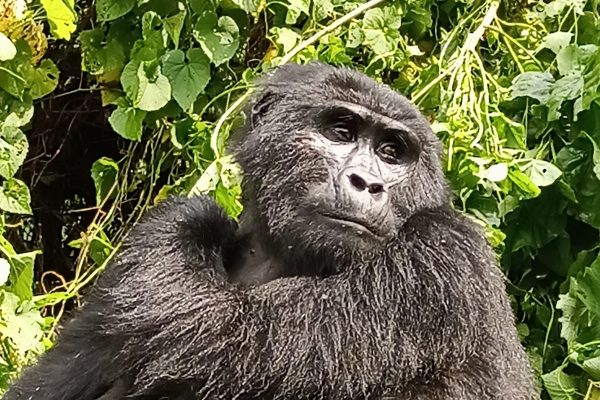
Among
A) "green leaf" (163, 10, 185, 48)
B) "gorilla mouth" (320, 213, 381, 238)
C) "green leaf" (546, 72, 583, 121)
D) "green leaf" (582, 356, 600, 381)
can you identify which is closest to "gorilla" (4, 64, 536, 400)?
"gorilla mouth" (320, 213, 381, 238)

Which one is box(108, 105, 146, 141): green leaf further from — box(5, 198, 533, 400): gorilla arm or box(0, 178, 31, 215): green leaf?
box(5, 198, 533, 400): gorilla arm

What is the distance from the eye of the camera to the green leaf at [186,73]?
379cm

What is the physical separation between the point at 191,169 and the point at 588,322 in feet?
4.63

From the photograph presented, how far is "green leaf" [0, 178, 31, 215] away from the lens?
12.0ft

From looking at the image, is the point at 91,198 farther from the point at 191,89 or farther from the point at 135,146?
the point at 191,89

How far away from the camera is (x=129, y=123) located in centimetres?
382

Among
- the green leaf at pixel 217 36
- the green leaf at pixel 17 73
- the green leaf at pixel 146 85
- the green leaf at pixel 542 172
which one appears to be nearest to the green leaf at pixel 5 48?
the green leaf at pixel 17 73

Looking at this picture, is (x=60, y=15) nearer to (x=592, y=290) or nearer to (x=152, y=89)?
(x=152, y=89)

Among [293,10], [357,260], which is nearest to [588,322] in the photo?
[357,260]

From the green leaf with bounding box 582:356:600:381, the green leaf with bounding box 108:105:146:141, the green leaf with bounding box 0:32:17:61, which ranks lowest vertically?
the green leaf with bounding box 582:356:600:381

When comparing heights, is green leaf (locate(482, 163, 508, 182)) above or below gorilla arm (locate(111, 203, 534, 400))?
below

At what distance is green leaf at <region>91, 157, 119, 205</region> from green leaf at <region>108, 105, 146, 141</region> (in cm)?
19

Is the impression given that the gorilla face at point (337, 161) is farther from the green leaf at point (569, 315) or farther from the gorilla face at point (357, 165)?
the green leaf at point (569, 315)

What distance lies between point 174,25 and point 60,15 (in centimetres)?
51
